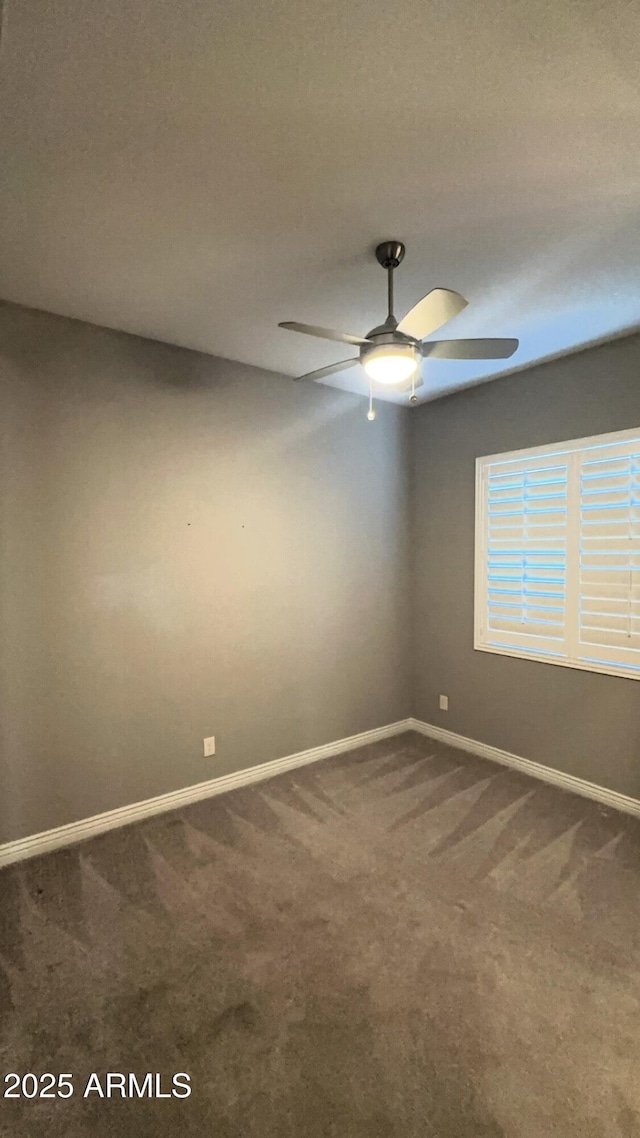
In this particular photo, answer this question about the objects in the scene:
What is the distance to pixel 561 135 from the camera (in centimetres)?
148

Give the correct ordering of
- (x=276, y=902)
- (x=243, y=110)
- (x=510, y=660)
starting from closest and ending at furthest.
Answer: (x=243, y=110) < (x=276, y=902) < (x=510, y=660)

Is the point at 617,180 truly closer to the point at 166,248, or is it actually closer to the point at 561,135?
the point at 561,135

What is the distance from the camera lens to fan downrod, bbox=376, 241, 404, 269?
1.96 m

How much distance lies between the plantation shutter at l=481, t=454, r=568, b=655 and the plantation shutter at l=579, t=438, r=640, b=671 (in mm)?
132

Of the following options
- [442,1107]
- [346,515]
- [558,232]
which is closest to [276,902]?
[442,1107]

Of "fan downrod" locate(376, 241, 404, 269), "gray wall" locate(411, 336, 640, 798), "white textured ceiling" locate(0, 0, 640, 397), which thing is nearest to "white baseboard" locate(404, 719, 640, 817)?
"gray wall" locate(411, 336, 640, 798)

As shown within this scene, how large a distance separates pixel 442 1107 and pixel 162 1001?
902 millimetres

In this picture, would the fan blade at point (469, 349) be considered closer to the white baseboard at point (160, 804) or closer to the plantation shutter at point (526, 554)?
A: the plantation shutter at point (526, 554)

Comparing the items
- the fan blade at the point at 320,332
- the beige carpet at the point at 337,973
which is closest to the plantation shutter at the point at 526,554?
the beige carpet at the point at 337,973

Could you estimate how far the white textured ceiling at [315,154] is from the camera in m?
1.19

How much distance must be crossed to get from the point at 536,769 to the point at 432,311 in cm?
286

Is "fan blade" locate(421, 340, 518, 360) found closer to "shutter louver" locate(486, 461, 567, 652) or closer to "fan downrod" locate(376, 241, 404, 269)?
"fan downrod" locate(376, 241, 404, 269)

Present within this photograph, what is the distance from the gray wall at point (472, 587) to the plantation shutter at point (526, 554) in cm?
14

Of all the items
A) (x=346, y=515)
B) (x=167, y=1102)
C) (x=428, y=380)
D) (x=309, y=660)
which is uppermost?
(x=428, y=380)
